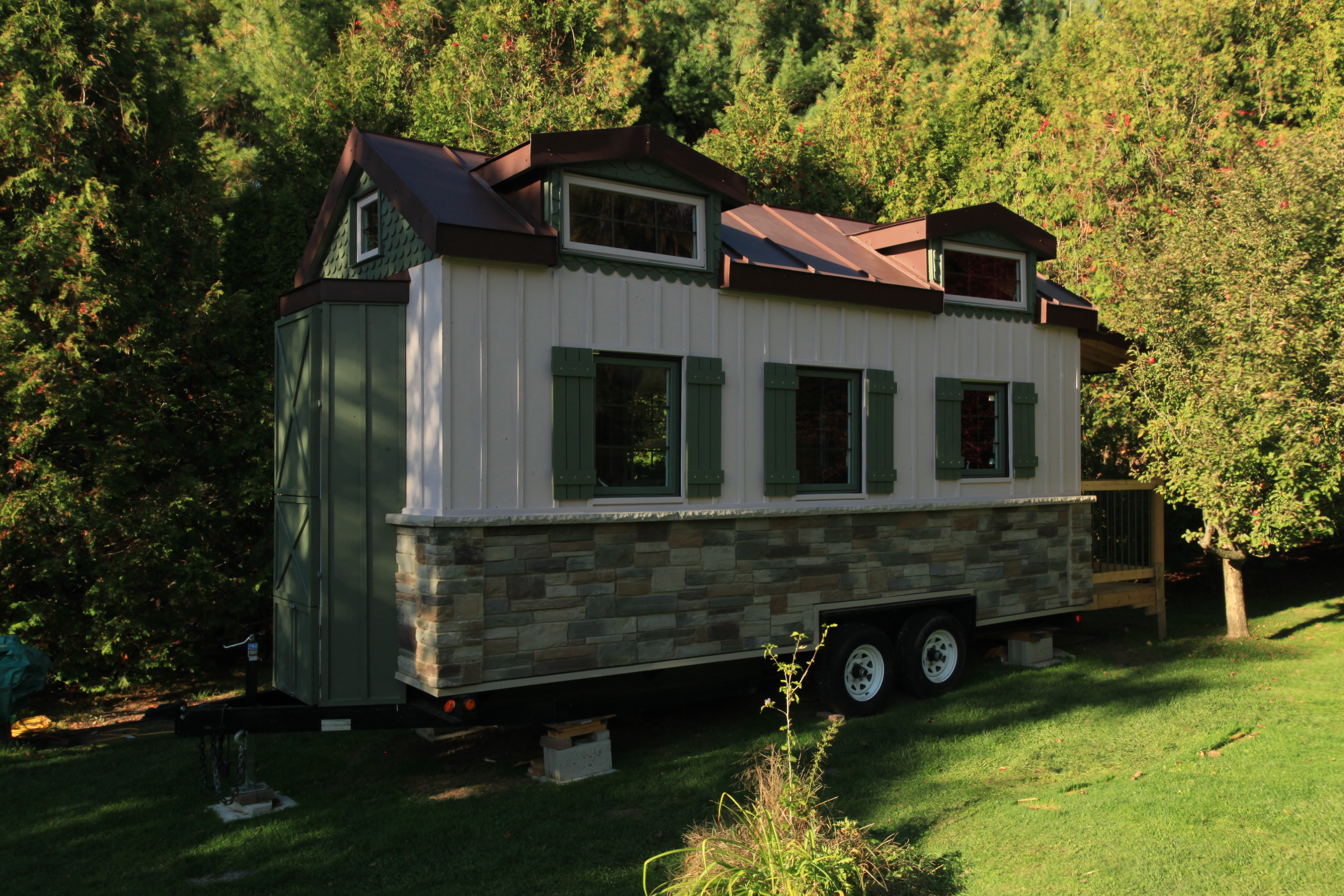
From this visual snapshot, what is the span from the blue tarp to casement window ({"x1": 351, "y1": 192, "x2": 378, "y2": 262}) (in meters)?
4.62

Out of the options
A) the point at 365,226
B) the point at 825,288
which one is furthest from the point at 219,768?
the point at 825,288

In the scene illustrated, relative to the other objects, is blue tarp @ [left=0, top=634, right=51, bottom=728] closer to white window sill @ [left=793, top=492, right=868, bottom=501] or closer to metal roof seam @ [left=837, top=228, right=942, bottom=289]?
white window sill @ [left=793, top=492, right=868, bottom=501]

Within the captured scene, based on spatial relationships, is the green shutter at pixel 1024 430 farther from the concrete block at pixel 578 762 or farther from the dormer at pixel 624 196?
the concrete block at pixel 578 762

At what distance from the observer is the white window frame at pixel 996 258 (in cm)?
920

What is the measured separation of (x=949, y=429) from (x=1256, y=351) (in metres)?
3.78

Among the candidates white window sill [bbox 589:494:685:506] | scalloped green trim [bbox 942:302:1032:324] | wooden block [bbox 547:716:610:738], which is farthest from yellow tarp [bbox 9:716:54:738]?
scalloped green trim [bbox 942:302:1032:324]

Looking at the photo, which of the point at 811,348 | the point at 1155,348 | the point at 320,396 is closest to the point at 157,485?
the point at 320,396

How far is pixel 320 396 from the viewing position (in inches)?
261

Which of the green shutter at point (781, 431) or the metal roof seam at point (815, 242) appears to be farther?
the metal roof seam at point (815, 242)

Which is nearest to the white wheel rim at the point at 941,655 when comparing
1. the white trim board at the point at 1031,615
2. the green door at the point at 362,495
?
the white trim board at the point at 1031,615

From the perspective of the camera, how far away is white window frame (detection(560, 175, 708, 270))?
686cm

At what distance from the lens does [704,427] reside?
7.41 metres

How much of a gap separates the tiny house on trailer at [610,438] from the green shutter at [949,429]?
3 centimetres

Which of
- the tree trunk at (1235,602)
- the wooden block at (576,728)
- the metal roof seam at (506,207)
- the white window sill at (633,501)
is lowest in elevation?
the wooden block at (576,728)
